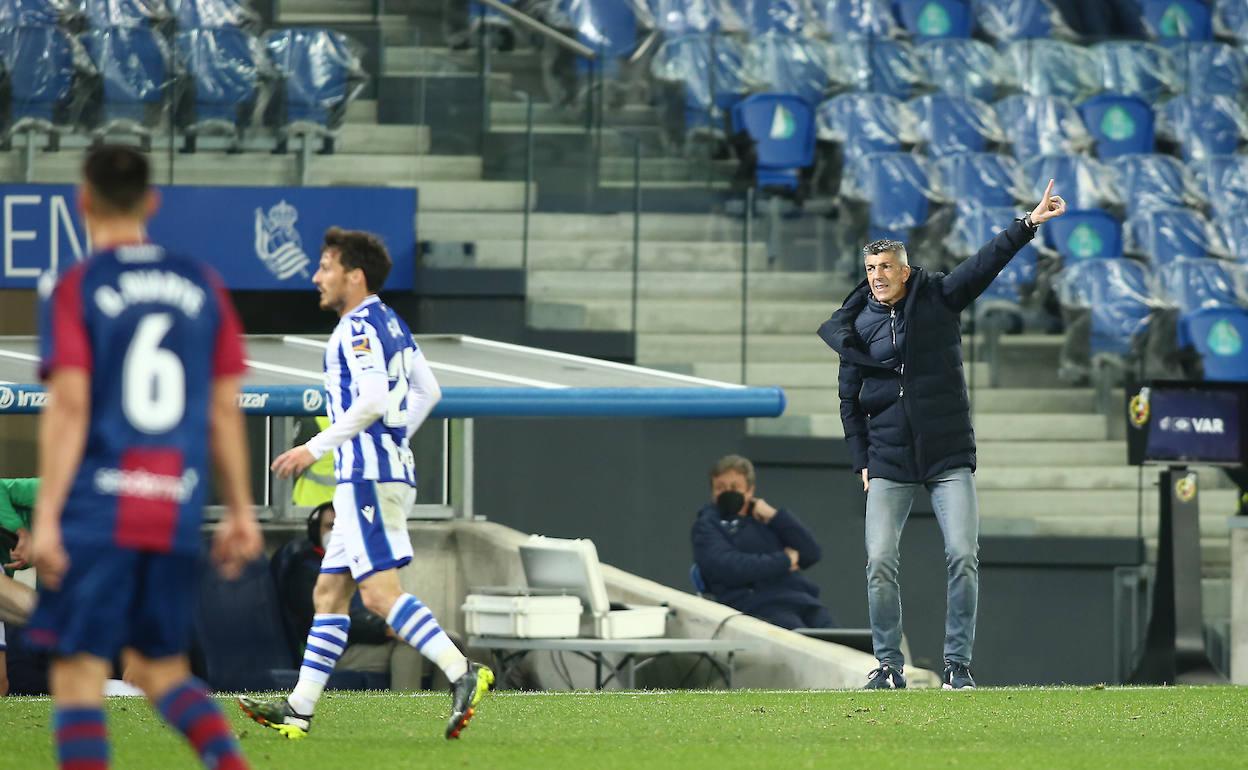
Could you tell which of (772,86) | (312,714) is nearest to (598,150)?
(772,86)

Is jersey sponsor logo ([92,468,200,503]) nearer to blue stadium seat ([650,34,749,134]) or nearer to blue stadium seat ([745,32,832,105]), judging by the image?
blue stadium seat ([650,34,749,134])

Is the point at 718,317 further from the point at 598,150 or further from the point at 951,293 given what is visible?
the point at 951,293

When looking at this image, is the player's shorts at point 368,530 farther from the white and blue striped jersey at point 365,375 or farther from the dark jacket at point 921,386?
the dark jacket at point 921,386

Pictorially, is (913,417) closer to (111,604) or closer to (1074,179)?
(111,604)

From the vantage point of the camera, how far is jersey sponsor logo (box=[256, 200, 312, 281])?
14.6m

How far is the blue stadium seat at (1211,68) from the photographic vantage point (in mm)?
20141

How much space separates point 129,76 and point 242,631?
4414 mm

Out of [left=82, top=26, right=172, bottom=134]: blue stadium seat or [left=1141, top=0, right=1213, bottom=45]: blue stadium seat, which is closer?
[left=82, top=26, right=172, bottom=134]: blue stadium seat

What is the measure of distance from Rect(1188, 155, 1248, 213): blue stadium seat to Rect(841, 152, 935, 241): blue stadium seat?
325 cm

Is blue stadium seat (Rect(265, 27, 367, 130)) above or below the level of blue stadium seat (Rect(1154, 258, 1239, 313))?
above

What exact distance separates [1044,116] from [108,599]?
51.3 feet

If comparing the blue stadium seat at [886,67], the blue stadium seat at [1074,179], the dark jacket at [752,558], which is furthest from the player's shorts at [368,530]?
the blue stadium seat at [886,67]

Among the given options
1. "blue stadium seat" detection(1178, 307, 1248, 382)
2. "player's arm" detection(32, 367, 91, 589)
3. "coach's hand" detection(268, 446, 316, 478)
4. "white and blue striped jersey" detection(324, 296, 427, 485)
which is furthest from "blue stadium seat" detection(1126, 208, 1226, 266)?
"player's arm" detection(32, 367, 91, 589)

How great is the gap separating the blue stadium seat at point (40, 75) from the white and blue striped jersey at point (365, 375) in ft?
25.2
